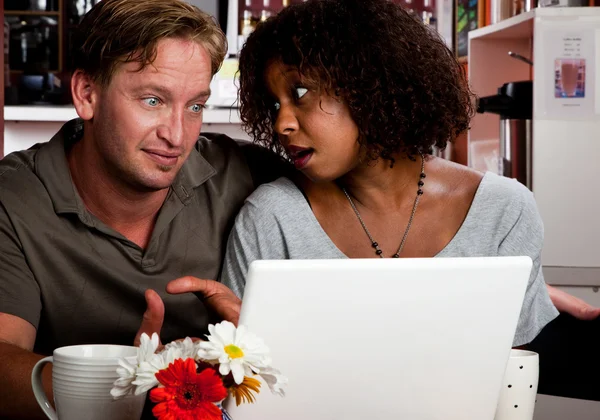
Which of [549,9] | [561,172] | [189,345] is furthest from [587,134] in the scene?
[189,345]

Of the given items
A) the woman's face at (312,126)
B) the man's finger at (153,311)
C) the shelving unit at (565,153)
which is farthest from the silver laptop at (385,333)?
the shelving unit at (565,153)

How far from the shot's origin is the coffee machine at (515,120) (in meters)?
2.83

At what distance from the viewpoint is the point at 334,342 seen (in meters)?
0.91

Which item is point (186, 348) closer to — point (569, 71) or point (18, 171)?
point (18, 171)

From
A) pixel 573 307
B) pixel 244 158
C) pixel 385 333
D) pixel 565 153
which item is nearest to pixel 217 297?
pixel 385 333

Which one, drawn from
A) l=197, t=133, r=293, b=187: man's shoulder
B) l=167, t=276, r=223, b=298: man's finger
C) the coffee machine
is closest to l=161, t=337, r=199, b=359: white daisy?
l=167, t=276, r=223, b=298: man's finger

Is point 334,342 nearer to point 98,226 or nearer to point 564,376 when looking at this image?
point 98,226

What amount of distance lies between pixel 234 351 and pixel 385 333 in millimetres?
222

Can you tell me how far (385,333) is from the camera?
2.99 ft

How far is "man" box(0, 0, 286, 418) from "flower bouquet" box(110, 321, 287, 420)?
0.65 metres

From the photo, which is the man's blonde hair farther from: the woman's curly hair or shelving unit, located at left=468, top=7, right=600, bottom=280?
shelving unit, located at left=468, top=7, right=600, bottom=280

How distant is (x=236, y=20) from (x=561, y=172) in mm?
3227

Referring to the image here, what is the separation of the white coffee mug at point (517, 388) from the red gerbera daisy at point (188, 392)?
0.43m

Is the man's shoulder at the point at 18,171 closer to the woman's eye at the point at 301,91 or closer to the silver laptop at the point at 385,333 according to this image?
the woman's eye at the point at 301,91
